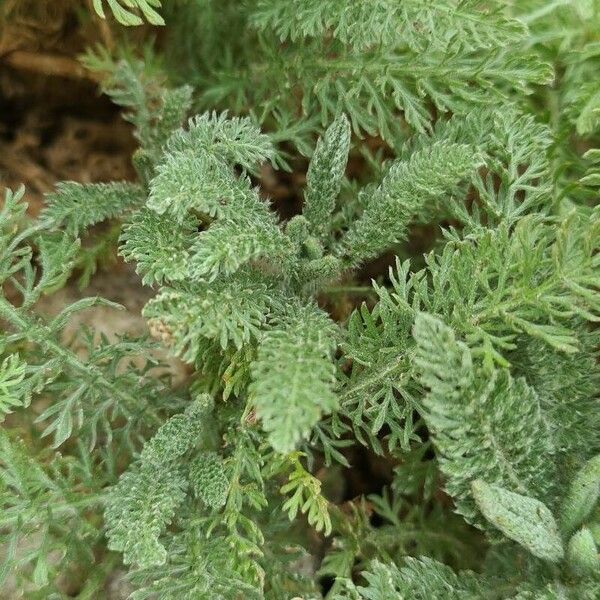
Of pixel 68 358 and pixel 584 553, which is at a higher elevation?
pixel 68 358

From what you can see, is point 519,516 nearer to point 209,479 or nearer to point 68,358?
point 209,479

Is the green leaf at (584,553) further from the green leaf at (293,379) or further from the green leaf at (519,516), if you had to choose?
the green leaf at (293,379)

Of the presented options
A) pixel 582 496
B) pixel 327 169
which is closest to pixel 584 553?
pixel 582 496

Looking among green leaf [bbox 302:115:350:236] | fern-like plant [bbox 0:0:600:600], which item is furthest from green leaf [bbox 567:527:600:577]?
green leaf [bbox 302:115:350:236]

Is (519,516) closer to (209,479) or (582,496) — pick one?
(582,496)

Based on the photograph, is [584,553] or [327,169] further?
[327,169]

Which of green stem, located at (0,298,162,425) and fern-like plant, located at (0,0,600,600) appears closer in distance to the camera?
fern-like plant, located at (0,0,600,600)

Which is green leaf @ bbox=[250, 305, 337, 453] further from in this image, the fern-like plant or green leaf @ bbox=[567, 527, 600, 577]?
green leaf @ bbox=[567, 527, 600, 577]

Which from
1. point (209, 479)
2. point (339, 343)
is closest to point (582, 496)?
point (339, 343)

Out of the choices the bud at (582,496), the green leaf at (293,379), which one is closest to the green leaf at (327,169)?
the green leaf at (293,379)

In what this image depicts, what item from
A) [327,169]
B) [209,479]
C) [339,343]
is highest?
[327,169]
